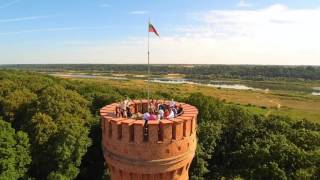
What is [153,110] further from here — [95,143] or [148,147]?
[95,143]

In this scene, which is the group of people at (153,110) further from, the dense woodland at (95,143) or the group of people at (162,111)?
the dense woodland at (95,143)

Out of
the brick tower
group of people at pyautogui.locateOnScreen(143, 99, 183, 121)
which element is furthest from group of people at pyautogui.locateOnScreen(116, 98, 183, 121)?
the brick tower

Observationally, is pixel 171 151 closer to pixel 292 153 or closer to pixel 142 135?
pixel 142 135

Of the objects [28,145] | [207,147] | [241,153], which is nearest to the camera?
[28,145]

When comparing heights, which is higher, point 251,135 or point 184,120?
point 184,120

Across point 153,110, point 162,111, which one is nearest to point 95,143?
point 153,110

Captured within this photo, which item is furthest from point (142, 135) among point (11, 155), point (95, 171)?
point (95, 171)
